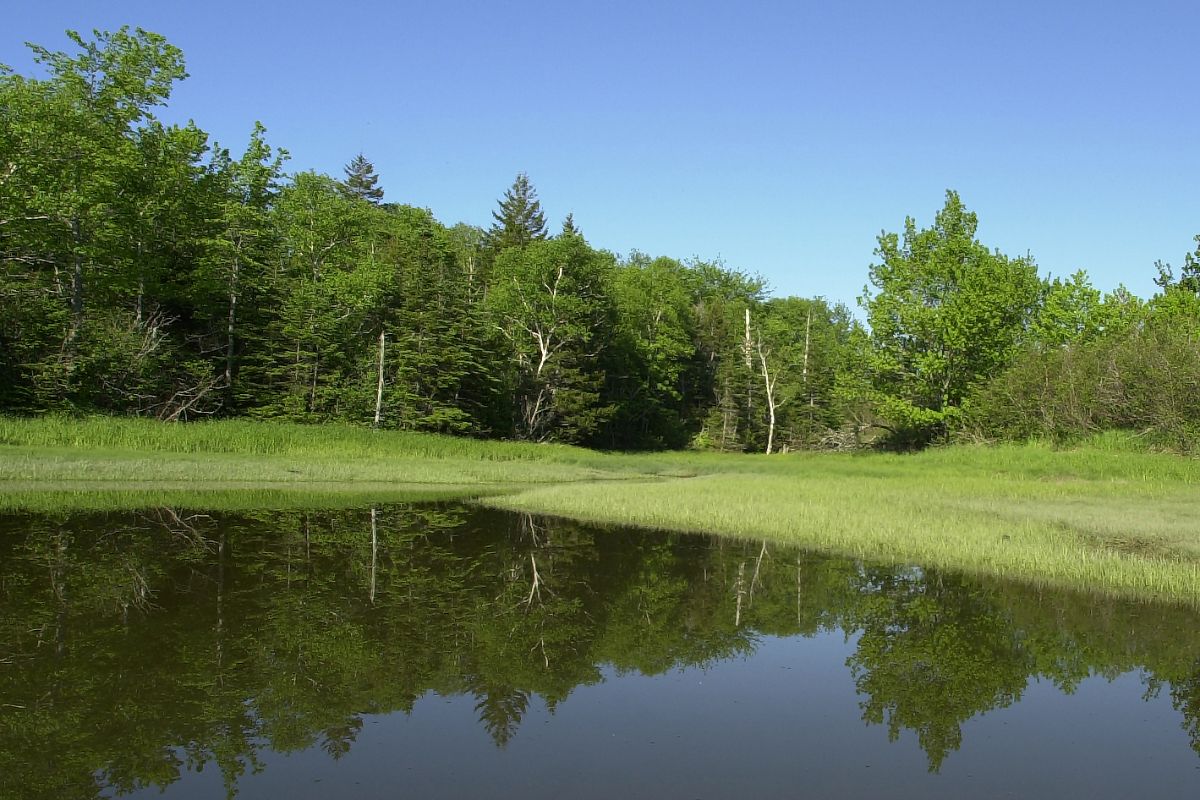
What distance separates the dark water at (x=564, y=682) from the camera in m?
6.38

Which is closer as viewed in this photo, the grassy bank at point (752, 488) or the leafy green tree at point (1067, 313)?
the grassy bank at point (752, 488)

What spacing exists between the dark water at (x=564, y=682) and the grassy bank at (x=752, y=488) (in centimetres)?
228

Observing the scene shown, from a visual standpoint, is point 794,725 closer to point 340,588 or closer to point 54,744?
point 54,744

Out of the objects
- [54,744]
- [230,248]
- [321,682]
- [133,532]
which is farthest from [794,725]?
[230,248]

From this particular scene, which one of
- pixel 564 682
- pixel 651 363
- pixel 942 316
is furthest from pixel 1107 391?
pixel 564 682

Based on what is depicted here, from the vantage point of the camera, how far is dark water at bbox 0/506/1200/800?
638 cm

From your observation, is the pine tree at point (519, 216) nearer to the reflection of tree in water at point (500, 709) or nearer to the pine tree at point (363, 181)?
the pine tree at point (363, 181)

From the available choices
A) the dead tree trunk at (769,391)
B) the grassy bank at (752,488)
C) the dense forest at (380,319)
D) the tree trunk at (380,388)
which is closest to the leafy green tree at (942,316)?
the dense forest at (380,319)

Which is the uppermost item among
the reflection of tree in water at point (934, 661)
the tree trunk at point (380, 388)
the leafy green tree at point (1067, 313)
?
the leafy green tree at point (1067, 313)

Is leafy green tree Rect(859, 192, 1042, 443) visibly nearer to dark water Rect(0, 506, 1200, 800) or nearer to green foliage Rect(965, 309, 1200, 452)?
green foliage Rect(965, 309, 1200, 452)

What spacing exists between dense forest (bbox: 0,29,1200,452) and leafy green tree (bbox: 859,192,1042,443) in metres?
0.14

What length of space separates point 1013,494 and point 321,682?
74.1ft

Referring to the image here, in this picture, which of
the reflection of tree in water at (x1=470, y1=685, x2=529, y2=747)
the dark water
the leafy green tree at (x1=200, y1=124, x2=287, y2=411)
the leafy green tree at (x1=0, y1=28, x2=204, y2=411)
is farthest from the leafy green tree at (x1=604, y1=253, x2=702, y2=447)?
the reflection of tree in water at (x1=470, y1=685, x2=529, y2=747)

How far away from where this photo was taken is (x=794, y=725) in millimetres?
7777
